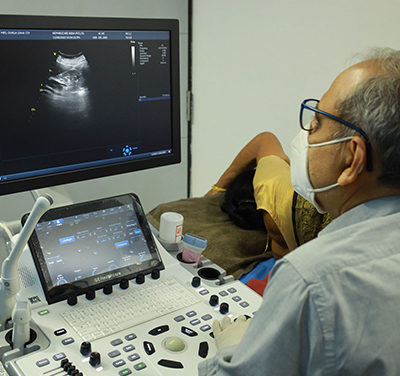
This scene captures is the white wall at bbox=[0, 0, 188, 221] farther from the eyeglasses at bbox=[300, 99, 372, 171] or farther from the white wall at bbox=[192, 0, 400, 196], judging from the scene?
the eyeglasses at bbox=[300, 99, 372, 171]

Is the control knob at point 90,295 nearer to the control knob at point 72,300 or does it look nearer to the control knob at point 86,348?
the control knob at point 72,300

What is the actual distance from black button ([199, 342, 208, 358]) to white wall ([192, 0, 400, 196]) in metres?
1.24

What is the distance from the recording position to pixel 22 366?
2.87ft

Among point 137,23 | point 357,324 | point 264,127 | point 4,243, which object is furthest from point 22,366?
point 264,127

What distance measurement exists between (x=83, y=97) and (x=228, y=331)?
62 cm

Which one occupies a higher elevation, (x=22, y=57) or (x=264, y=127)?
(x=22, y=57)

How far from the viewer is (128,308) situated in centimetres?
106

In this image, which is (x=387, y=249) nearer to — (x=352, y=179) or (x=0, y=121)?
(x=352, y=179)

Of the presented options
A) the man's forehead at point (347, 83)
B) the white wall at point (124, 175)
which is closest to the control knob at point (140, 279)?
the man's forehead at point (347, 83)

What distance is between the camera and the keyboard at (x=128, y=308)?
39.3 inches

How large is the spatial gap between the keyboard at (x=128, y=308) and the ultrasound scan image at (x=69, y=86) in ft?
1.47

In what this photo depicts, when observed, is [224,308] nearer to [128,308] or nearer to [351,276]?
[128,308]

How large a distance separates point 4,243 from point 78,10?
5.17ft

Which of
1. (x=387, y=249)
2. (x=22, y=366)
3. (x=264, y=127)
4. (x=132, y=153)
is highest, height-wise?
(x=387, y=249)
